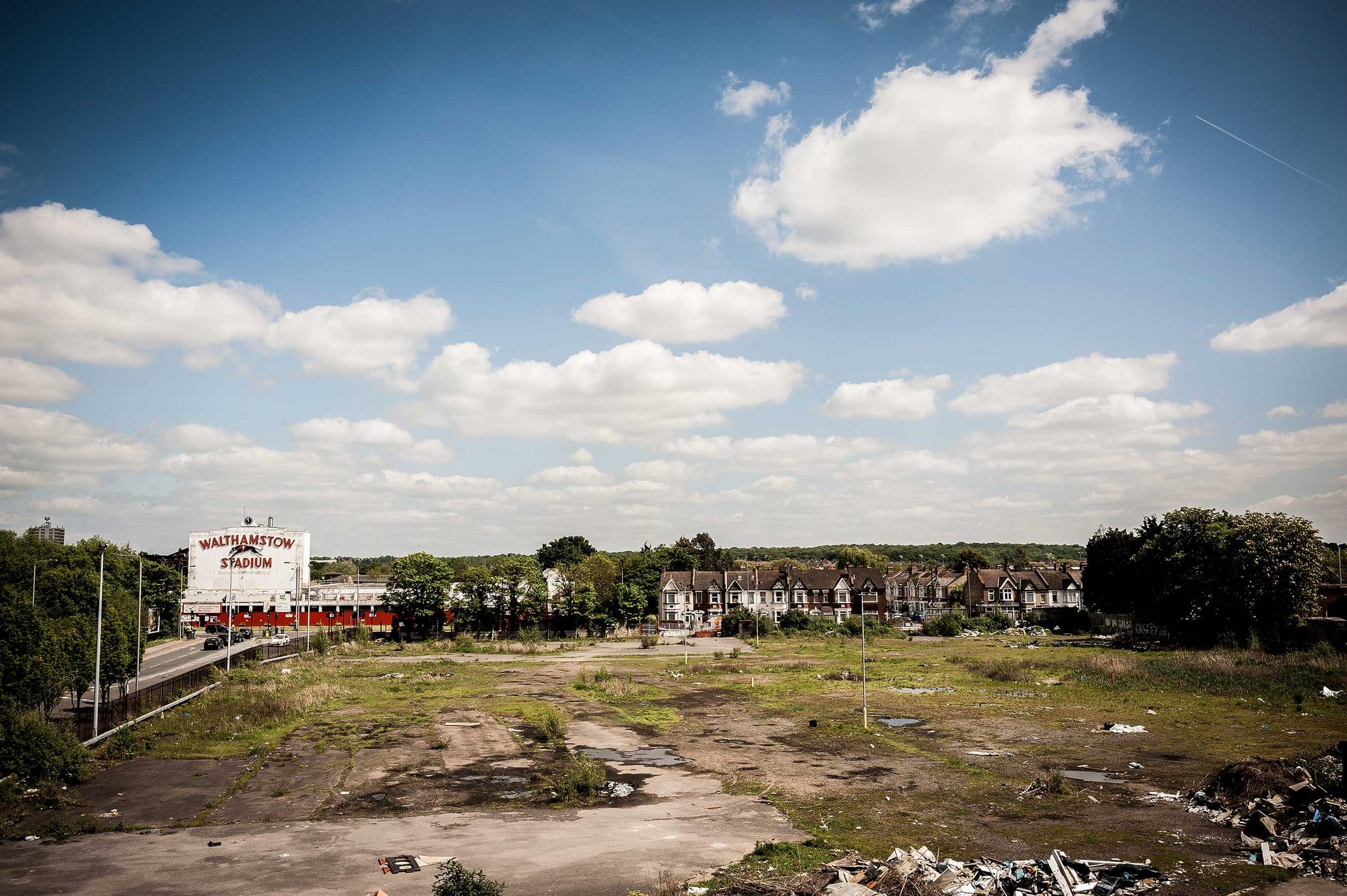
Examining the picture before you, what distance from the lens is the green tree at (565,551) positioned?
169 meters

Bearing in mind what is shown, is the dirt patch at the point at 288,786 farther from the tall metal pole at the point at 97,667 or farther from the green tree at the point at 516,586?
the green tree at the point at 516,586

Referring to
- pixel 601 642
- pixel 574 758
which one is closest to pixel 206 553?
pixel 601 642

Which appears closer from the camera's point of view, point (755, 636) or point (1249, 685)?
point (1249, 685)

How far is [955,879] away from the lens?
16844 millimetres

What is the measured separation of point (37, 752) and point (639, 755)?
2114 cm

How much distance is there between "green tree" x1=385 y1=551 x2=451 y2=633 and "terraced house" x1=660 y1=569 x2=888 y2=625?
35674 millimetres

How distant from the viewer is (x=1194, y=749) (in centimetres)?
3178

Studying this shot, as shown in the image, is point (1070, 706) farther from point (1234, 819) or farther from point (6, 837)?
point (6, 837)

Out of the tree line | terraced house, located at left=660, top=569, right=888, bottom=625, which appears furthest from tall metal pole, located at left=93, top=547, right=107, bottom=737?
terraced house, located at left=660, top=569, right=888, bottom=625

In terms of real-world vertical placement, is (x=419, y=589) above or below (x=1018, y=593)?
above

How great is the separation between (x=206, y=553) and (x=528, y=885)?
109m

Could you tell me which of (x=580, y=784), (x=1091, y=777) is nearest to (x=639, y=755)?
(x=580, y=784)

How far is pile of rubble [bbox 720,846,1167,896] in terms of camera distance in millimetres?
16328

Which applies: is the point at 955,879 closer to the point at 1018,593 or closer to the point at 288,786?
the point at 288,786
